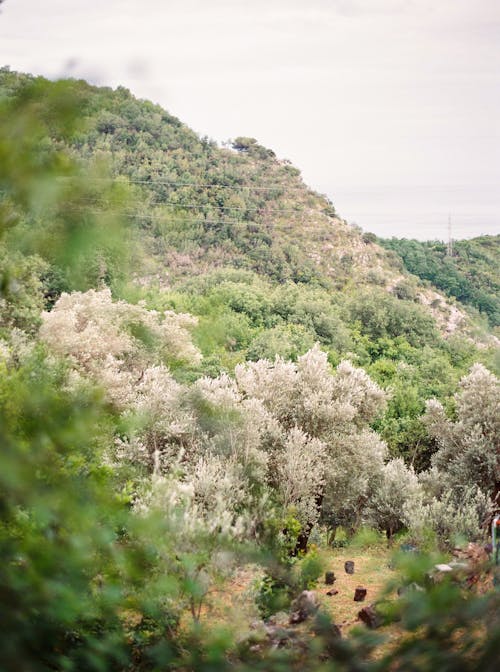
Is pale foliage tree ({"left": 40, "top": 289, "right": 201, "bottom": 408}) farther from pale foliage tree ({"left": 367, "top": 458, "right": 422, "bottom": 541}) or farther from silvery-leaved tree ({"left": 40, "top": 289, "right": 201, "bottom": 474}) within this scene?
pale foliage tree ({"left": 367, "top": 458, "right": 422, "bottom": 541})

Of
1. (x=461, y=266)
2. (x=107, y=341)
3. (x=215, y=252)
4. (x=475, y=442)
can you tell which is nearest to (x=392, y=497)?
(x=475, y=442)

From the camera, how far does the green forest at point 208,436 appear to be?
151 cm

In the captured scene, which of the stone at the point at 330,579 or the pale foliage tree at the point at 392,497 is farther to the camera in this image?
the pale foliage tree at the point at 392,497

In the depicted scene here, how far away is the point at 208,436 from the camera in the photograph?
41.3 feet

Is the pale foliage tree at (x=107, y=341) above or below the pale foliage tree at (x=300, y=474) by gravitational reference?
above

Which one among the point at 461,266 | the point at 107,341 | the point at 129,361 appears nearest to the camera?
the point at 107,341

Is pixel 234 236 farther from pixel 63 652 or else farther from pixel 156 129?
pixel 63 652

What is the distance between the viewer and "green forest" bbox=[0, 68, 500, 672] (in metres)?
1.51

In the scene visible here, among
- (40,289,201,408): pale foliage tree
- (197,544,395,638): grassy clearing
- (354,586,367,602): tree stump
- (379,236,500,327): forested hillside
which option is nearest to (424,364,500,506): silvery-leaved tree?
(197,544,395,638): grassy clearing

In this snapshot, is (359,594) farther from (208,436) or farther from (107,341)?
(107,341)

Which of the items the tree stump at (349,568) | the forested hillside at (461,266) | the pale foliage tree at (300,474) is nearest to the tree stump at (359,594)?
the tree stump at (349,568)

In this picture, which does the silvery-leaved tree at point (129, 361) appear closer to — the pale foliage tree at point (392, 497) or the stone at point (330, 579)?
the stone at point (330, 579)

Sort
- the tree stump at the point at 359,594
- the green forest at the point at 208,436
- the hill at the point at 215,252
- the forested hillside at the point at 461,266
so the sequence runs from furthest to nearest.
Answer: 1. the forested hillside at the point at 461,266
2. the tree stump at the point at 359,594
3. the hill at the point at 215,252
4. the green forest at the point at 208,436

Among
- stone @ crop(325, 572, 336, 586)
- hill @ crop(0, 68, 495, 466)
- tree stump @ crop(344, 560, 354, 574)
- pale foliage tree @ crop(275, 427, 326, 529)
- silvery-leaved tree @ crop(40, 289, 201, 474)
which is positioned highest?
hill @ crop(0, 68, 495, 466)
